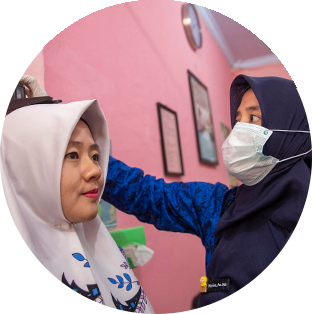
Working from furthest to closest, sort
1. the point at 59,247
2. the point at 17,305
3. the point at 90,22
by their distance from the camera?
1. the point at 90,22
2. the point at 59,247
3. the point at 17,305

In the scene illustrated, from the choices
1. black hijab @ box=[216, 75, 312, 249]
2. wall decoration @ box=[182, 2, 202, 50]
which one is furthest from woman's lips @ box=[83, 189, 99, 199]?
wall decoration @ box=[182, 2, 202, 50]

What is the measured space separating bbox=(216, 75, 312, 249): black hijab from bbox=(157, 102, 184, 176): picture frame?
77 centimetres

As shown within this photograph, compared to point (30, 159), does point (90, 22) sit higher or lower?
higher

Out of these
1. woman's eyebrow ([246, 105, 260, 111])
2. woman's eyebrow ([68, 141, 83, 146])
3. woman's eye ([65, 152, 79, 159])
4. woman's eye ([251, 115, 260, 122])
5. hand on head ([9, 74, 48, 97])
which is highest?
hand on head ([9, 74, 48, 97])

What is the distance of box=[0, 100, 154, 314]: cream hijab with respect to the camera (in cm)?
59

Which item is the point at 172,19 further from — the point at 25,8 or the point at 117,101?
the point at 25,8

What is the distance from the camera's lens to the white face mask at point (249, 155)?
3.13ft

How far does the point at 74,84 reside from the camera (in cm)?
116

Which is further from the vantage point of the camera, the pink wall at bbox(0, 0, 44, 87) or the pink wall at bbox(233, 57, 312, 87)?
the pink wall at bbox(233, 57, 312, 87)

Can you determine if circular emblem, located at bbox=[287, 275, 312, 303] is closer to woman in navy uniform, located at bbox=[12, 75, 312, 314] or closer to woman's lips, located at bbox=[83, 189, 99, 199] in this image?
woman in navy uniform, located at bbox=[12, 75, 312, 314]

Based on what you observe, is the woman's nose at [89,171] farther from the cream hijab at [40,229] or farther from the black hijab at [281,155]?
the black hijab at [281,155]

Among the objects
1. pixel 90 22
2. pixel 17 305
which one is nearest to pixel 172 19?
pixel 90 22

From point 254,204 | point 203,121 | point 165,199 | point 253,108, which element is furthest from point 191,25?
point 254,204

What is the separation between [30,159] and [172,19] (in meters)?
1.95
